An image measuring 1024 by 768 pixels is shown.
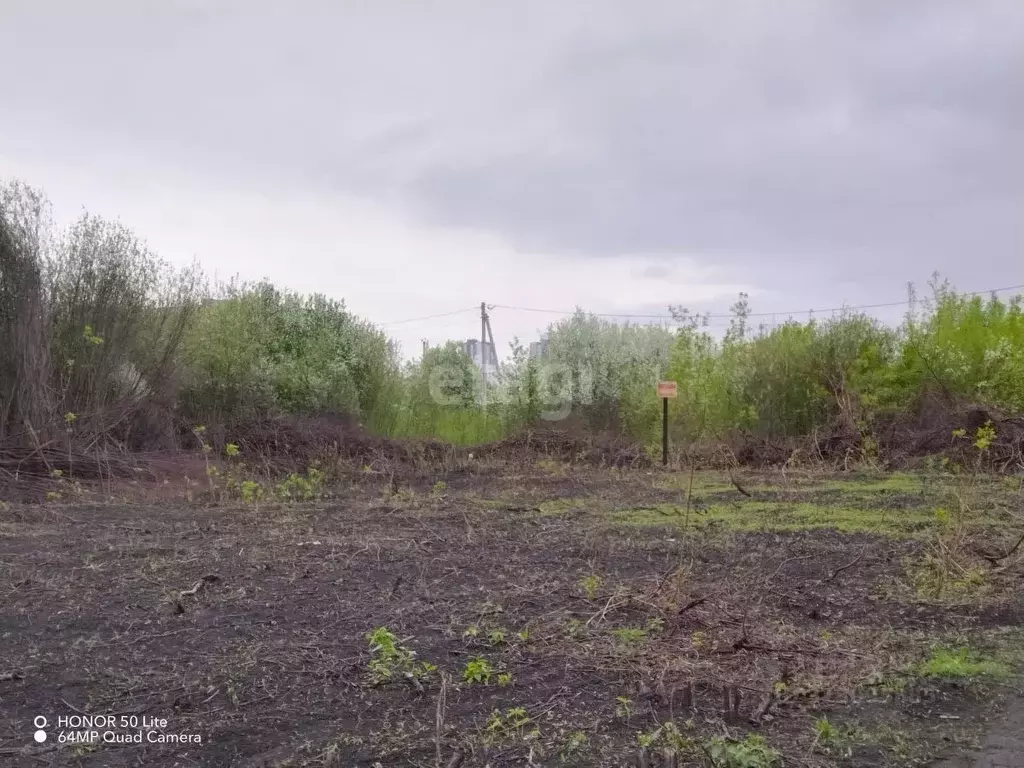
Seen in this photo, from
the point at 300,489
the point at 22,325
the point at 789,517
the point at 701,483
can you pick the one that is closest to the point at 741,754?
Answer: the point at 789,517

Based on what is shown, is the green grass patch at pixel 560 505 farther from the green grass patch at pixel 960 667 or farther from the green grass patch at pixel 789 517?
the green grass patch at pixel 960 667

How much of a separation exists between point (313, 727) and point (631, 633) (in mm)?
1638

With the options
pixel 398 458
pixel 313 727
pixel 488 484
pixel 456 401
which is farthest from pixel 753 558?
pixel 456 401

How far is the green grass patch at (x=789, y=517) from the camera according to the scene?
23.3 ft

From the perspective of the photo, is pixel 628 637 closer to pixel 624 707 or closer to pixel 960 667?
pixel 624 707

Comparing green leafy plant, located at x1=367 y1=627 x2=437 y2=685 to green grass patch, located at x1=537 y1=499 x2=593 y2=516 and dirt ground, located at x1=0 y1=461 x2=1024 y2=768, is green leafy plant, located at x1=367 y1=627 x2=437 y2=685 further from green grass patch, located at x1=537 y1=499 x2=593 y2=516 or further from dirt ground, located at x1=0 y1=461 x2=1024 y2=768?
green grass patch, located at x1=537 y1=499 x2=593 y2=516

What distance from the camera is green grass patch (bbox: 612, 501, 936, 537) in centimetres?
710

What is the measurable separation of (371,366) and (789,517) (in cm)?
1372

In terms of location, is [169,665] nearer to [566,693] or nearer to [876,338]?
[566,693]

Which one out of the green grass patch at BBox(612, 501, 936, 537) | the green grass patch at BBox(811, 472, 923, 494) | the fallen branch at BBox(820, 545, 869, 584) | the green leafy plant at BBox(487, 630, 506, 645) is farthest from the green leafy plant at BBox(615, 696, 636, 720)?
the green grass patch at BBox(811, 472, 923, 494)

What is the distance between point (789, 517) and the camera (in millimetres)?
7727

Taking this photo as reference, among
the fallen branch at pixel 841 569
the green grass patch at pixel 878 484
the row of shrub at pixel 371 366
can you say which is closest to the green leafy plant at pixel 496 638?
the fallen branch at pixel 841 569

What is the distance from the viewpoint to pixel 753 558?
5828 millimetres

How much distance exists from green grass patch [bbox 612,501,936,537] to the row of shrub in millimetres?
7040
